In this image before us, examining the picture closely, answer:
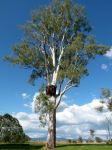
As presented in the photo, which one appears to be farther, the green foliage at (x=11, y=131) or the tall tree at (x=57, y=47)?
the green foliage at (x=11, y=131)

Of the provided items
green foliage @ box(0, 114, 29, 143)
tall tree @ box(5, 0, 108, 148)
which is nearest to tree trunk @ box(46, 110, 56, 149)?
tall tree @ box(5, 0, 108, 148)

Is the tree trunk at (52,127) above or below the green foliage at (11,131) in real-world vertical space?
below

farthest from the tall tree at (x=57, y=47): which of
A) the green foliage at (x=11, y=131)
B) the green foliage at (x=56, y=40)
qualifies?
the green foliage at (x=11, y=131)

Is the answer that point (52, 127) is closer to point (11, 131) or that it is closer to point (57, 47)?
point (57, 47)

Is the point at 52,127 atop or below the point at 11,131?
below

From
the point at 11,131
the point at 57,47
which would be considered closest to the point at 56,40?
the point at 57,47

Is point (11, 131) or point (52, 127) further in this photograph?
point (11, 131)

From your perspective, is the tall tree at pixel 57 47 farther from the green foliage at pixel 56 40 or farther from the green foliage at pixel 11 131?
the green foliage at pixel 11 131

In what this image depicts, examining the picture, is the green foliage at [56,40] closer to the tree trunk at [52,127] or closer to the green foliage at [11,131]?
the tree trunk at [52,127]

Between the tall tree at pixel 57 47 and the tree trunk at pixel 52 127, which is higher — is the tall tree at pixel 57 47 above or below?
above

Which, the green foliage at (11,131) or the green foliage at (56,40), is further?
the green foliage at (11,131)

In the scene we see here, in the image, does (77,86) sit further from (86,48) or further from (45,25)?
(45,25)

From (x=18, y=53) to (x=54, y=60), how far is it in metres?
4.69

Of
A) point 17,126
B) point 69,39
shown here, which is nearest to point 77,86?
point 69,39
